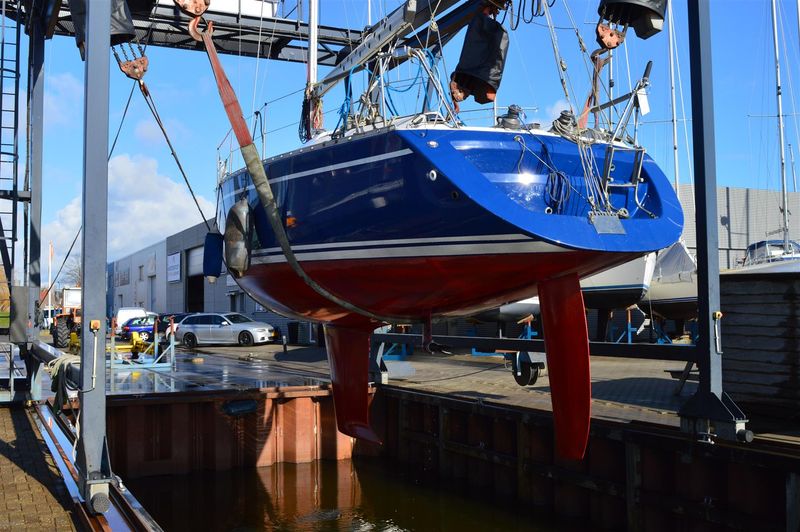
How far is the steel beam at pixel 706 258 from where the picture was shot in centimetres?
609

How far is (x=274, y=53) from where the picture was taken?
13.6m

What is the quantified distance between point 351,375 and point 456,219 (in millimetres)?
2337

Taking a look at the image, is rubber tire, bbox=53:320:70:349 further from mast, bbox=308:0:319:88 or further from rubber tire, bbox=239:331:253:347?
mast, bbox=308:0:319:88

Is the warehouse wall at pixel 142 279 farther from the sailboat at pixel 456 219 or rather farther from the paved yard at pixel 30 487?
the sailboat at pixel 456 219

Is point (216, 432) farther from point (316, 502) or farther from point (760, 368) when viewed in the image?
point (760, 368)

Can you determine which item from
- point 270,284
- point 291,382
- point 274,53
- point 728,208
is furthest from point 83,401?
point 728,208

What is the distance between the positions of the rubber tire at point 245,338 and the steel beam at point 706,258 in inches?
758

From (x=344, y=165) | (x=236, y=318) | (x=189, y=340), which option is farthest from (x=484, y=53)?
(x=189, y=340)

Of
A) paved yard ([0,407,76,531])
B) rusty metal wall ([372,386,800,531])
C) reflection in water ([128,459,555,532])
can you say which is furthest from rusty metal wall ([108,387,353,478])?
paved yard ([0,407,76,531])

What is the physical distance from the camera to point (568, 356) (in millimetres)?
5109

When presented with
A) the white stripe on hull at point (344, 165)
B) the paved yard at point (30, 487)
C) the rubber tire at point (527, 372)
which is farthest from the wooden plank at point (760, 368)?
the paved yard at point (30, 487)

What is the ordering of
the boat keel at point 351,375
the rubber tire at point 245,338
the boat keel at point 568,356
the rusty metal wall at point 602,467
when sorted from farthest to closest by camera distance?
the rubber tire at point 245,338, the boat keel at point 351,375, the rusty metal wall at point 602,467, the boat keel at point 568,356

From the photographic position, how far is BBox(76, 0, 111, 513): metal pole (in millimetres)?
4879

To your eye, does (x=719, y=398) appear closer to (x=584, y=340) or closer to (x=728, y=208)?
(x=584, y=340)
